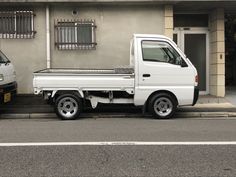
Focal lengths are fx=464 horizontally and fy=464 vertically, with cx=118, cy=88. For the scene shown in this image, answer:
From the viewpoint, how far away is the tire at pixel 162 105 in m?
12.2

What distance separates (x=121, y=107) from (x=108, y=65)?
225 centimetres

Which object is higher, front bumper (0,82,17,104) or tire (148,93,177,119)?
front bumper (0,82,17,104)

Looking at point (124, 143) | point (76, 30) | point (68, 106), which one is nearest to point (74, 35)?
point (76, 30)

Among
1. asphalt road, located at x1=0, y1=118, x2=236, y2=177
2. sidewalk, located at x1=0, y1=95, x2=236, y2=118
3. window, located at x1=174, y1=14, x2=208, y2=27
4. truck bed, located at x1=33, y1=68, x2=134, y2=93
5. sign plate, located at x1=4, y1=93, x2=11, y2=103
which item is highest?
window, located at x1=174, y1=14, x2=208, y2=27

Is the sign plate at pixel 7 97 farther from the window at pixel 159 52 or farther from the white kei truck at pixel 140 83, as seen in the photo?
the window at pixel 159 52

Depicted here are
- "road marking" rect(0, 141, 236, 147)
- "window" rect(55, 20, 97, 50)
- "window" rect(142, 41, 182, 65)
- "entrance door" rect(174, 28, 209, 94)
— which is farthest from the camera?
"entrance door" rect(174, 28, 209, 94)

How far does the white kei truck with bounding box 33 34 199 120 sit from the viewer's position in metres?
12.1

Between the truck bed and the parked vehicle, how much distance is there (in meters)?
0.97

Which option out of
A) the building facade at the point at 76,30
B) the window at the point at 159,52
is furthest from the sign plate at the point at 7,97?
the window at the point at 159,52

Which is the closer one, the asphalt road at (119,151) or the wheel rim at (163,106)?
the asphalt road at (119,151)

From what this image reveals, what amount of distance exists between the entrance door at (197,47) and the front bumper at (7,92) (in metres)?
6.29

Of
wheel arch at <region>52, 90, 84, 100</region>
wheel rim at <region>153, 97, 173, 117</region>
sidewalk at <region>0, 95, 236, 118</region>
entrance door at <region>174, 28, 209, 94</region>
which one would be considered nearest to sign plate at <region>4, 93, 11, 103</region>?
sidewalk at <region>0, 95, 236, 118</region>

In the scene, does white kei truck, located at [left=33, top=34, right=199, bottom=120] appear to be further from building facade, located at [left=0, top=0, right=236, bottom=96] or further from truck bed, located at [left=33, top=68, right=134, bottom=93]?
building facade, located at [left=0, top=0, right=236, bottom=96]

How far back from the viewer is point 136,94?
39.9ft
